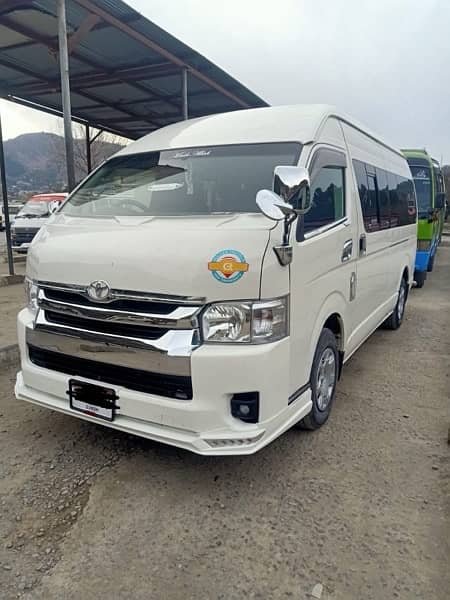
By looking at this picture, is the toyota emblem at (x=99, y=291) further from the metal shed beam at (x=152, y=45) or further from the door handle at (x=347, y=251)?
the metal shed beam at (x=152, y=45)

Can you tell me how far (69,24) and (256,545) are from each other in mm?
8546

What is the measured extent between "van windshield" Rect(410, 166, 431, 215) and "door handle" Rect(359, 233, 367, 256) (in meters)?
6.42

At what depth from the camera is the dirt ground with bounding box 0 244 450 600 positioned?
86.4 inches

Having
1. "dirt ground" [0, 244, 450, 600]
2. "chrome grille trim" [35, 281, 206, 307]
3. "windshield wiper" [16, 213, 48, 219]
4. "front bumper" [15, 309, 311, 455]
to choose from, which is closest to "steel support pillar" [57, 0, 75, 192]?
"dirt ground" [0, 244, 450, 600]

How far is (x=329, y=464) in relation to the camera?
10.3 feet

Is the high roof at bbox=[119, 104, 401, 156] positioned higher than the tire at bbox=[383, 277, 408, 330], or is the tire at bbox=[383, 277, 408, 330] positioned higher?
the high roof at bbox=[119, 104, 401, 156]

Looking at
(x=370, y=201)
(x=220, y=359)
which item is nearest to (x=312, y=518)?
(x=220, y=359)

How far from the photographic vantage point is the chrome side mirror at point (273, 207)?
258cm

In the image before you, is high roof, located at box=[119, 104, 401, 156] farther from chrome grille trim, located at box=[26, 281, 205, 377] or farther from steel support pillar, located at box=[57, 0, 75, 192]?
steel support pillar, located at box=[57, 0, 75, 192]

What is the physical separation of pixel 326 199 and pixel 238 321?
55.5 inches

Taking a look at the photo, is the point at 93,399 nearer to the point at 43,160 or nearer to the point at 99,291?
the point at 99,291

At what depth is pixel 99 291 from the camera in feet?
8.92

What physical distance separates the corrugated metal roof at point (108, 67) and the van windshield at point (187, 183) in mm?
4404

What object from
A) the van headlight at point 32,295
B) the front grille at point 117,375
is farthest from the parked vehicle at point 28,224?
the front grille at point 117,375
